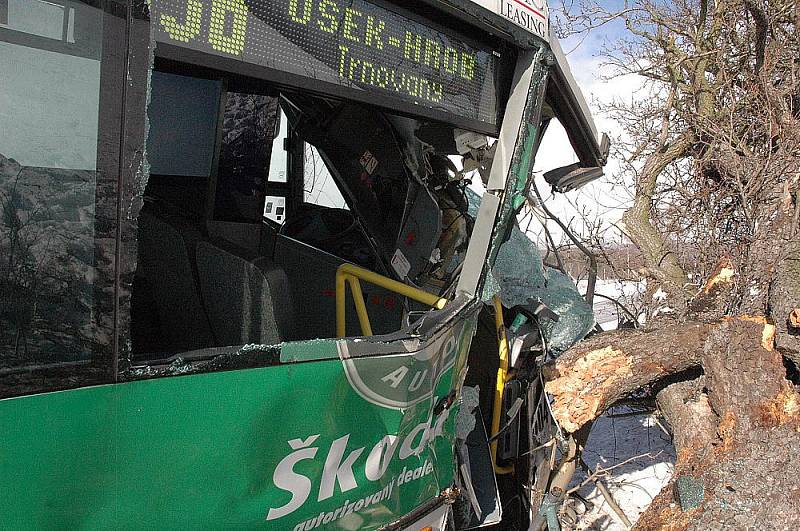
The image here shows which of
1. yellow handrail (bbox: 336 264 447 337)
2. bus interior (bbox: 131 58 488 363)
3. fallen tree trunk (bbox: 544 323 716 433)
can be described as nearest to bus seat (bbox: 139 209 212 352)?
bus interior (bbox: 131 58 488 363)

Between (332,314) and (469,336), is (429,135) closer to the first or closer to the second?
(332,314)

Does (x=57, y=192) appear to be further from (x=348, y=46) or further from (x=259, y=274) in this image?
(x=259, y=274)

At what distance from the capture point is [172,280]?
10.2 ft

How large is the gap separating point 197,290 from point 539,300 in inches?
76.1

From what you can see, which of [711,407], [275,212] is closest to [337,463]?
[711,407]

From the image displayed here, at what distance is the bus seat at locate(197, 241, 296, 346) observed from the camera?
2.62 meters

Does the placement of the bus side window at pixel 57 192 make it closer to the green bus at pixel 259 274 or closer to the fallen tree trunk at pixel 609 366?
the green bus at pixel 259 274

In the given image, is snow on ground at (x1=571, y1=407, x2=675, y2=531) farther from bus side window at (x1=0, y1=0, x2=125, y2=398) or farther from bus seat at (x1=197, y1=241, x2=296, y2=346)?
bus side window at (x1=0, y1=0, x2=125, y2=398)

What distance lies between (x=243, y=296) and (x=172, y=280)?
1.88 feet

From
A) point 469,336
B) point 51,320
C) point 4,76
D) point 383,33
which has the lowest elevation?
point 469,336

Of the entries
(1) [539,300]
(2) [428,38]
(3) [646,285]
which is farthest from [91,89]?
(3) [646,285]

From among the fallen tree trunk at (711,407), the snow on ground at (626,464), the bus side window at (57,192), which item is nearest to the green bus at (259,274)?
the bus side window at (57,192)

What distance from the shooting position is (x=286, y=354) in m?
1.96

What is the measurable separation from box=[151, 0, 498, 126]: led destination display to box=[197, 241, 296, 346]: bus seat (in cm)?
83
